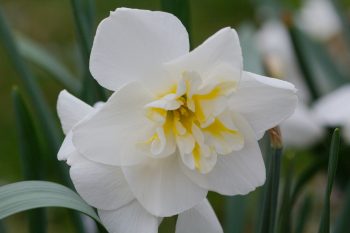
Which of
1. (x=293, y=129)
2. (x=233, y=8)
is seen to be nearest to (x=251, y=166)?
(x=293, y=129)

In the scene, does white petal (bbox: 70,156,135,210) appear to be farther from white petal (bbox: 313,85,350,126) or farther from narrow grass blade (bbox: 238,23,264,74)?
white petal (bbox: 313,85,350,126)

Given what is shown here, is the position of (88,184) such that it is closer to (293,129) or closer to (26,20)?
(293,129)

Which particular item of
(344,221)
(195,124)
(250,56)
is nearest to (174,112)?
(195,124)

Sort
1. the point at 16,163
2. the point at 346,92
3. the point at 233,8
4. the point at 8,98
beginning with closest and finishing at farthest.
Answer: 1. the point at 346,92
2. the point at 16,163
3. the point at 8,98
4. the point at 233,8

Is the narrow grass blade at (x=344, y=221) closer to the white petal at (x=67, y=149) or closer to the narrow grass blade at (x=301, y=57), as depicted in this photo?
the white petal at (x=67, y=149)

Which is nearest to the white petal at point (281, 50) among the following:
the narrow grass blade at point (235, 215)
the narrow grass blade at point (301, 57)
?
the narrow grass blade at point (301, 57)

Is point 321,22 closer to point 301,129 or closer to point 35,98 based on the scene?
point 301,129
